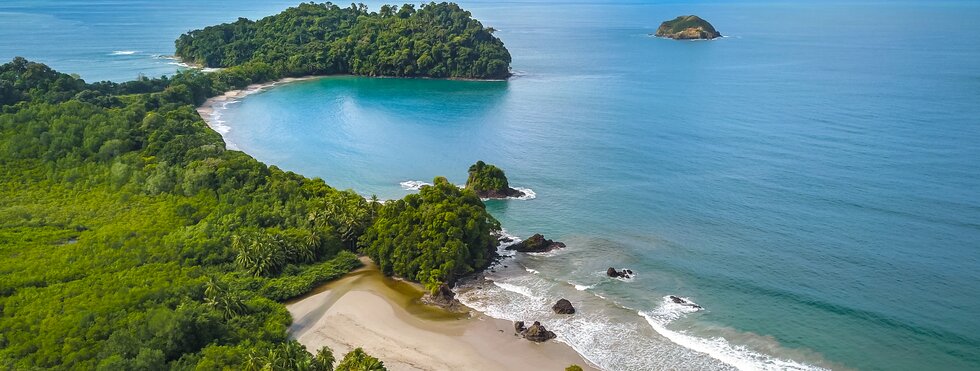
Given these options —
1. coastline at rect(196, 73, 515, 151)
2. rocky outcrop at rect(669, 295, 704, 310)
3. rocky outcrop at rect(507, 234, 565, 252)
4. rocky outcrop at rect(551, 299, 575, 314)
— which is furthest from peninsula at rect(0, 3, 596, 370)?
rocky outcrop at rect(669, 295, 704, 310)

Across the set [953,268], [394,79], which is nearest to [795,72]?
[394,79]

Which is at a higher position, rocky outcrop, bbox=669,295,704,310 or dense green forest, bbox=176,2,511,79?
dense green forest, bbox=176,2,511,79

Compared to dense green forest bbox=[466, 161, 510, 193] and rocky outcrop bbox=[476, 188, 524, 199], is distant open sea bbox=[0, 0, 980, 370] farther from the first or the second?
dense green forest bbox=[466, 161, 510, 193]

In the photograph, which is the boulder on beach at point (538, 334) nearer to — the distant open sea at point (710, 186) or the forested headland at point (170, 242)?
the distant open sea at point (710, 186)

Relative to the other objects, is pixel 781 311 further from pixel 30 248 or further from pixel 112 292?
pixel 30 248

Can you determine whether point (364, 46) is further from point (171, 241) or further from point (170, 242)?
point (170, 242)

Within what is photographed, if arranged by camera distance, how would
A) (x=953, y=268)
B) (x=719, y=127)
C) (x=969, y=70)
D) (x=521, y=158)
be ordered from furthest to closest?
(x=969, y=70) < (x=719, y=127) < (x=521, y=158) < (x=953, y=268)

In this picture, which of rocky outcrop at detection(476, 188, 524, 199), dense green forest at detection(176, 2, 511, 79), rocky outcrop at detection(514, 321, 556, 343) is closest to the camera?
rocky outcrop at detection(514, 321, 556, 343)
